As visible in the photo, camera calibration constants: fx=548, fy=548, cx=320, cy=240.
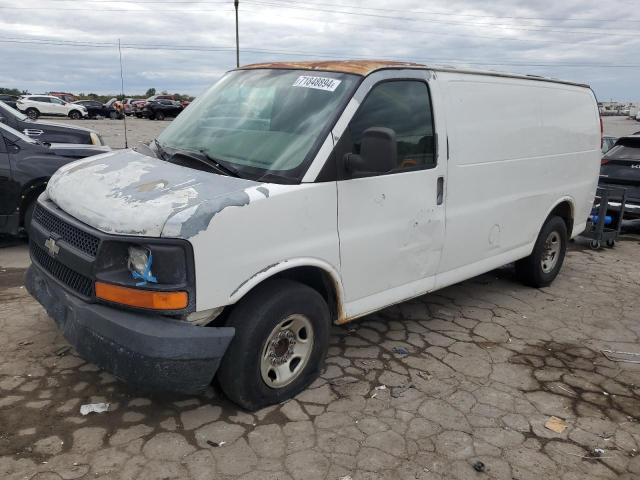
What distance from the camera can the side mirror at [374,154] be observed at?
128 inches

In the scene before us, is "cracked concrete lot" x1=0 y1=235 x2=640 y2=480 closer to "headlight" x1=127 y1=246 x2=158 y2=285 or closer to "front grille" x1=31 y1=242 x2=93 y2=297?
"front grille" x1=31 y1=242 x2=93 y2=297

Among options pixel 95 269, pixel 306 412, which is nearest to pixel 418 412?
pixel 306 412

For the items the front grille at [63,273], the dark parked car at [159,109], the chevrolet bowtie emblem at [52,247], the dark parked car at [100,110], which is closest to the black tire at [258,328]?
the front grille at [63,273]

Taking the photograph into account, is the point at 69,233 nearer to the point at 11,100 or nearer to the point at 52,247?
the point at 52,247

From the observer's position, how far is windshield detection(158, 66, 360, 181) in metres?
3.32

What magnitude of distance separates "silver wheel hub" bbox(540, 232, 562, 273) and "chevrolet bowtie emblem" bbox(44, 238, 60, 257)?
4.68 metres

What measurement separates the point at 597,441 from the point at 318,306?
1.85 metres

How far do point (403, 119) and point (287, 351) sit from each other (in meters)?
1.78

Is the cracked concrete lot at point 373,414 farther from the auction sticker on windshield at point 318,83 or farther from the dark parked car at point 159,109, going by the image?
the dark parked car at point 159,109

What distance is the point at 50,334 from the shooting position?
4219 millimetres

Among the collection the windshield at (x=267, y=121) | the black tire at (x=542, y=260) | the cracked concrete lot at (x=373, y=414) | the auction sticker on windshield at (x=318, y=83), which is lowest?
the cracked concrete lot at (x=373, y=414)

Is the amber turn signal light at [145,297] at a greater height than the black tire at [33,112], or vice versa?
the black tire at [33,112]

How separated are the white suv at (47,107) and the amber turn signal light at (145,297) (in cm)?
3929

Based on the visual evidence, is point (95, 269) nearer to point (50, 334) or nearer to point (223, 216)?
point (223, 216)
